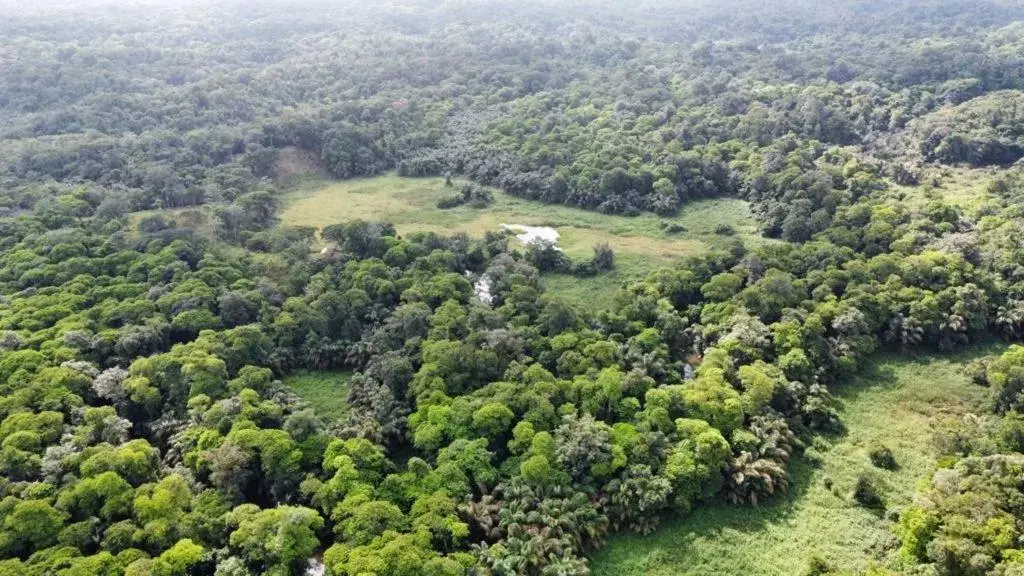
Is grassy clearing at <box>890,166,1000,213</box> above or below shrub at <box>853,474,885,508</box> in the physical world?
above

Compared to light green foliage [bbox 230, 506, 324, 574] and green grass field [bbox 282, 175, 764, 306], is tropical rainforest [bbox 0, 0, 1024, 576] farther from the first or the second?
green grass field [bbox 282, 175, 764, 306]

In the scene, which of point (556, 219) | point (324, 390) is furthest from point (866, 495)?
point (556, 219)

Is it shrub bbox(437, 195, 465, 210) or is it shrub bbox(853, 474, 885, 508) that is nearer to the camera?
shrub bbox(853, 474, 885, 508)

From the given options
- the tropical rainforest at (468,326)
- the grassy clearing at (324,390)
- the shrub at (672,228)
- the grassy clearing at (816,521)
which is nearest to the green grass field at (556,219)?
the shrub at (672,228)

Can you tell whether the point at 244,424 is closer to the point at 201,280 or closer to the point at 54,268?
the point at 201,280

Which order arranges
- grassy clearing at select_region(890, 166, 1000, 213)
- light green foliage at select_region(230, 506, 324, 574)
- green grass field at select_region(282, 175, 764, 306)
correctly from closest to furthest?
light green foliage at select_region(230, 506, 324, 574) → green grass field at select_region(282, 175, 764, 306) → grassy clearing at select_region(890, 166, 1000, 213)

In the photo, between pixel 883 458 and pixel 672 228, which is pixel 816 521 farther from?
pixel 672 228

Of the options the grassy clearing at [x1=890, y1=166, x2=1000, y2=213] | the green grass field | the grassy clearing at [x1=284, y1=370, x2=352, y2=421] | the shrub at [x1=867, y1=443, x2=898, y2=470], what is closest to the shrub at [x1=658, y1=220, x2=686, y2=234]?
the green grass field
